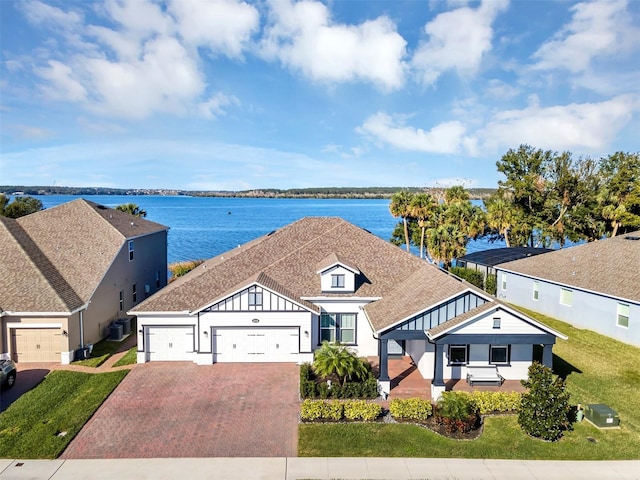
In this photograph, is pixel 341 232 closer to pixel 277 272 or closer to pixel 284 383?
pixel 277 272

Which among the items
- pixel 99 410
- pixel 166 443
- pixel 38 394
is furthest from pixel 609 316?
pixel 38 394

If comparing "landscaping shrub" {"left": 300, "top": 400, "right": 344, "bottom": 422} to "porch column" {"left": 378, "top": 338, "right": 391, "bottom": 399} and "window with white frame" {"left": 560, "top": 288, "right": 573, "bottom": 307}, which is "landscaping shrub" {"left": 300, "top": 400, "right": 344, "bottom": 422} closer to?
"porch column" {"left": 378, "top": 338, "right": 391, "bottom": 399}

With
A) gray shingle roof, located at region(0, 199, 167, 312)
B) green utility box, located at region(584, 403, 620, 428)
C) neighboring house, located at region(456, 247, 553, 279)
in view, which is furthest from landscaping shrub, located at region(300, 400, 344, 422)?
neighboring house, located at region(456, 247, 553, 279)

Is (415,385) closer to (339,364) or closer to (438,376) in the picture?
(438,376)

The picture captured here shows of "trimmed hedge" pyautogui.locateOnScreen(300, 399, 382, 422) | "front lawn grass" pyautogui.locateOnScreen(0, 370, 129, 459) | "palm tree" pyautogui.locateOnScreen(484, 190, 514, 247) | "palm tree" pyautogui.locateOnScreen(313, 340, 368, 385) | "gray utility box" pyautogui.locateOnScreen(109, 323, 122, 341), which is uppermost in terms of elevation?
"palm tree" pyautogui.locateOnScreen(484, 190, 514, 247)

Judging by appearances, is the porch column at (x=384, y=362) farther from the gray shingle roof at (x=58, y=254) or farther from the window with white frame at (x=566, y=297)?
the window with white frame at (x=566, y=297)

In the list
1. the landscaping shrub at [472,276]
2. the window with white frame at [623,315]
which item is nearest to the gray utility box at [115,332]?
the landscaping shrub at [472,276]

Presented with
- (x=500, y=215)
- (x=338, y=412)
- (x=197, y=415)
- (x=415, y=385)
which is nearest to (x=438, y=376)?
(x=415, y=385)

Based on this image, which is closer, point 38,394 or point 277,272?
point 38,394
